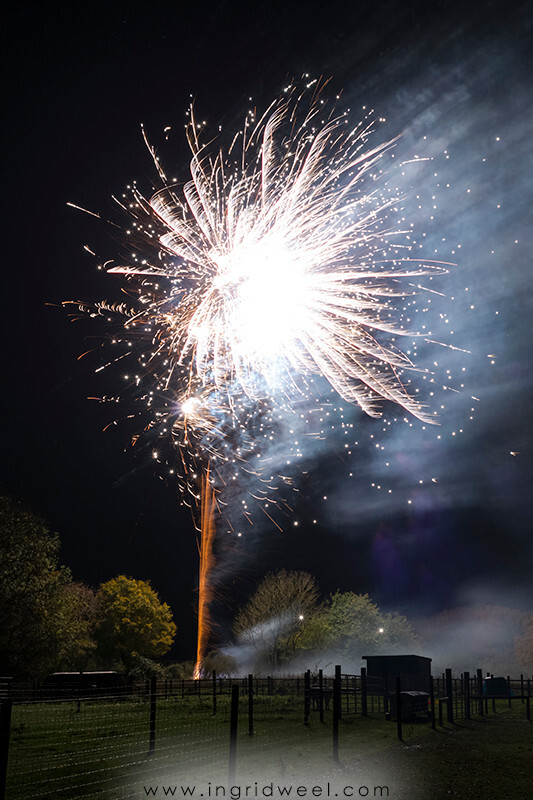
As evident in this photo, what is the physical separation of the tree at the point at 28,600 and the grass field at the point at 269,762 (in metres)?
12.0

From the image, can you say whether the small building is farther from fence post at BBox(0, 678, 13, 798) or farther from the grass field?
fence post at BBox(0, 678, 13, 798)

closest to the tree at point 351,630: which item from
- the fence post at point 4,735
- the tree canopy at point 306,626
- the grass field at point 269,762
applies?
the tree canopy at point 306,626

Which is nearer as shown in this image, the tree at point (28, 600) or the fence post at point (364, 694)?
the fence post at point (364, 694)

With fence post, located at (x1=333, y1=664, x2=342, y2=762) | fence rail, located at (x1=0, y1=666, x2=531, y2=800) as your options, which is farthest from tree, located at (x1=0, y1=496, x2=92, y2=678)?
fence post, located at (x1=333, y1=664, x2=342, y2=762)

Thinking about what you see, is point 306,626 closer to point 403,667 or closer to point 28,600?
point 403,667

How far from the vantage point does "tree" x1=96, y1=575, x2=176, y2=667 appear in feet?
178

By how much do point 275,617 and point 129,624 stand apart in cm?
1482

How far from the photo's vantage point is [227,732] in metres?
Answer: 16.3

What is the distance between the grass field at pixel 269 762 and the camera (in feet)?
30.9

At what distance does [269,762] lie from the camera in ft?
38.4

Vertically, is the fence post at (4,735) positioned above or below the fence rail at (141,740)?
above

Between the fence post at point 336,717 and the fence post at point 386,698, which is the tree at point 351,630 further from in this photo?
the fence post at point 336,717

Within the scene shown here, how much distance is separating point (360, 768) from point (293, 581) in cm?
5606

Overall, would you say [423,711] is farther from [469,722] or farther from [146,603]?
[146,603]
